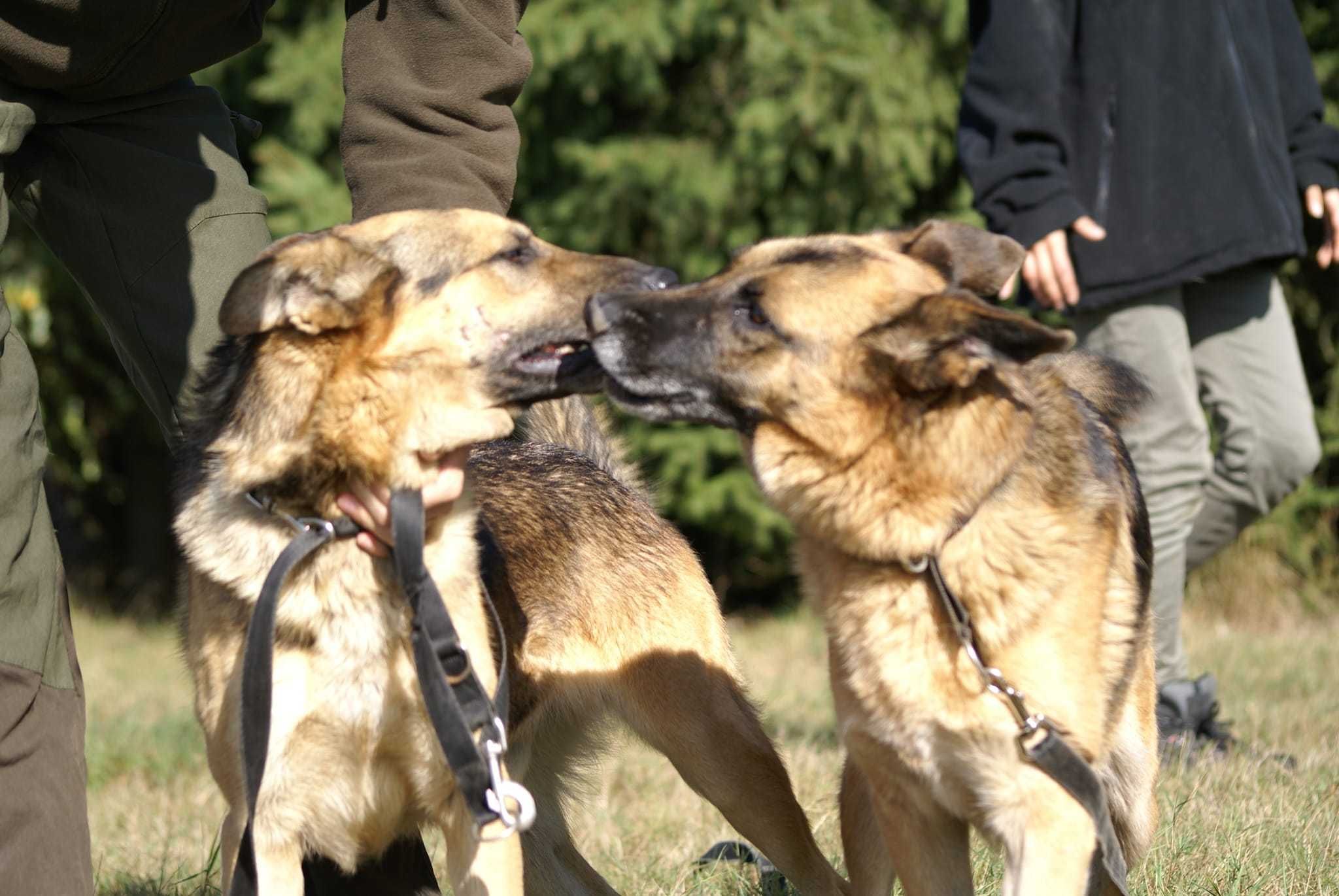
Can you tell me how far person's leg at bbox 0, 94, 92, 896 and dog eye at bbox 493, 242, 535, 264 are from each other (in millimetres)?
989

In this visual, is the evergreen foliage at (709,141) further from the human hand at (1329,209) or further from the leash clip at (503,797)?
the leash clip at (503,797)

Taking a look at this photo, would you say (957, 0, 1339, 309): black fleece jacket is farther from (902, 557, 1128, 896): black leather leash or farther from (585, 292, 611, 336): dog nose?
(902, 557, 1128, 896): black leather leash

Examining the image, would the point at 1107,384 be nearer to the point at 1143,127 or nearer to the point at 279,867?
the point at 1143,127

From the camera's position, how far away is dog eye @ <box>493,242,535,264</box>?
3098 mm

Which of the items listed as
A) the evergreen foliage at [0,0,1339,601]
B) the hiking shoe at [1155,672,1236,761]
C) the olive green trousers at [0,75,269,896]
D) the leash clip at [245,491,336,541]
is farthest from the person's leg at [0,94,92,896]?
the evergreen foliage at [0,0,1339,601]

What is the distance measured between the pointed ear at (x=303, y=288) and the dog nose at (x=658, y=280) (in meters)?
0.56

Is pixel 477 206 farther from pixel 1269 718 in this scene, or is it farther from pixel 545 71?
pixel 545 71

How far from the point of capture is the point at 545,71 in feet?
29.2

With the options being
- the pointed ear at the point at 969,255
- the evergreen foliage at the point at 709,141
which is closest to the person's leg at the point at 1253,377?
the pointed ear at the point at 969,255

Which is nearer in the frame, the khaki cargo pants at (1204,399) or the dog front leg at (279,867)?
the dog front leg at (279,867)

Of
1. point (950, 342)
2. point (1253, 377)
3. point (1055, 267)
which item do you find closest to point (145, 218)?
point (950, 342)

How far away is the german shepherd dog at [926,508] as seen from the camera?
2.65m

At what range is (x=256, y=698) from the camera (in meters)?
2.51

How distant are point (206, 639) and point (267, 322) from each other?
683mm
